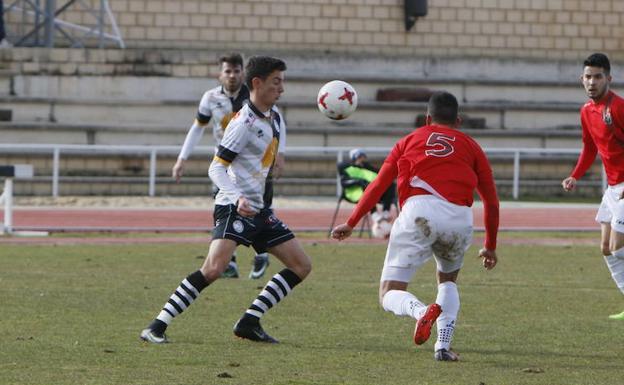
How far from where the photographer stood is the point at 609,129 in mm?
11398

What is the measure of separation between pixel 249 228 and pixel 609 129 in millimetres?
3257

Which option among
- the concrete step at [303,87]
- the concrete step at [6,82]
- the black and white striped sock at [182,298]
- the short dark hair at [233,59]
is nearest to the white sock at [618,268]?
the black and white striped sock at [182,298]

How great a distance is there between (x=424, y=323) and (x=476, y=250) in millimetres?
10609

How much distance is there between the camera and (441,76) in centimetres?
3256

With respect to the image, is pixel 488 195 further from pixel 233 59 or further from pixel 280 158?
pixel 233 59

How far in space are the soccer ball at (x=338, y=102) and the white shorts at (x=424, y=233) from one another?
79.3 inches

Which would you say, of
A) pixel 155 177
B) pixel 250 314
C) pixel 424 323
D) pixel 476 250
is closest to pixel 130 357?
pixel 250 314

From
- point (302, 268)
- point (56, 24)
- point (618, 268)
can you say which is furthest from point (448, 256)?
point (56, 24)

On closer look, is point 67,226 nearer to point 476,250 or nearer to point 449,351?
point 476,250

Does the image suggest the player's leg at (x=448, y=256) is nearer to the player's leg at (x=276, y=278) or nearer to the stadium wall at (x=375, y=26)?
the player's leg at (x=276, y=278)

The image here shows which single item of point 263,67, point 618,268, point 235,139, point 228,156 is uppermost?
point 263,67

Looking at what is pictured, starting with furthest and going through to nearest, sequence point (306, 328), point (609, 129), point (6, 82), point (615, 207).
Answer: point (6, 82), point (615, 207), point (609, 129), point (306, 328)

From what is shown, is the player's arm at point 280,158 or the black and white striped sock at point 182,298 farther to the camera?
the player's arm at point 280,158

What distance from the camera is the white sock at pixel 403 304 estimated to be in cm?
857
